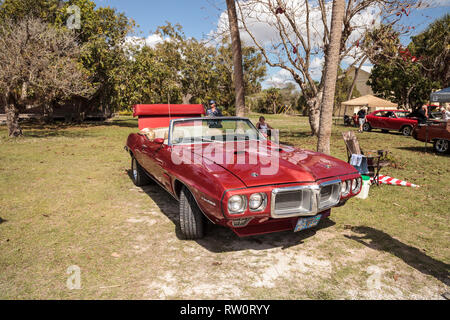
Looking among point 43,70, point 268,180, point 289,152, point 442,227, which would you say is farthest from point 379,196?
point 43,70

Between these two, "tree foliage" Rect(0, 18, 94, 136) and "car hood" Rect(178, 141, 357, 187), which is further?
"tree foliage" Rect(0, 18, 94, 136)

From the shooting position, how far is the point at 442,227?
13.7ft

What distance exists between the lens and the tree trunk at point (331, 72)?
625 centimetres

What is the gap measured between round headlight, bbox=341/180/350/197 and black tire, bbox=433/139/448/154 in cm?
904

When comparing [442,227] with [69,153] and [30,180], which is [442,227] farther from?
[69,153]

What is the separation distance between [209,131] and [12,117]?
42.0ft

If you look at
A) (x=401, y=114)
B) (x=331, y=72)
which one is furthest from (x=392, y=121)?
(x=331, y=72)

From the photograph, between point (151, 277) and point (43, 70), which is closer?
point (151, 277)

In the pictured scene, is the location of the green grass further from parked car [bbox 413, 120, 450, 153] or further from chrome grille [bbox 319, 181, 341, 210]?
parked car [bbox 413, 120, 450, 153]

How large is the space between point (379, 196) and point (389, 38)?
25.1ft

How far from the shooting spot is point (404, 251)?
3477mm

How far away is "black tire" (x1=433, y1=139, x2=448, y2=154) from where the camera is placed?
33.8 ft

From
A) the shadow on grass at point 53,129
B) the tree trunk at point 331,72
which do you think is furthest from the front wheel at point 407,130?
the shadow on grass at point 53,129

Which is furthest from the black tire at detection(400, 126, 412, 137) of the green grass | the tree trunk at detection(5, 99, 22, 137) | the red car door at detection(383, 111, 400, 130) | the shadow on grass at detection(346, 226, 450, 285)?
the tree trunk at detection(5, 99, 22, 137)
